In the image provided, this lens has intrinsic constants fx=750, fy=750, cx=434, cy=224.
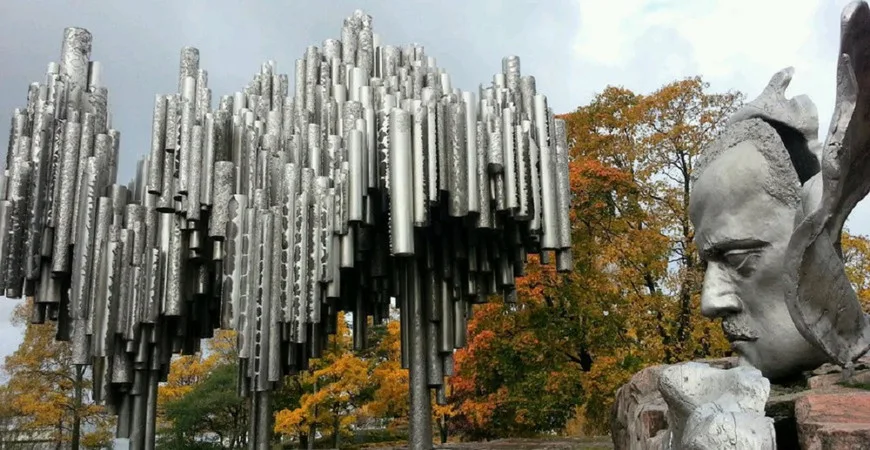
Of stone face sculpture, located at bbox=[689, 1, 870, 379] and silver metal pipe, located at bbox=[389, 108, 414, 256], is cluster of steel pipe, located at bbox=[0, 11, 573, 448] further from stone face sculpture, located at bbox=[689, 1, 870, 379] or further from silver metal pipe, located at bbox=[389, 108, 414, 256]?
stone face sculpture, located at bbox=[689, 1, 870, 379]

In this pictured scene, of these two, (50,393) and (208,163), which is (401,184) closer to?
(208,163)

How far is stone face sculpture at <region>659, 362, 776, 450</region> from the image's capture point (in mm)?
2947

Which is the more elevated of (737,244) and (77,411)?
(737,244)

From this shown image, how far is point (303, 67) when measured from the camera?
1003cm

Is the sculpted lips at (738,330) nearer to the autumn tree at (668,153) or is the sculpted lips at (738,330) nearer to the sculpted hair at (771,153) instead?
the sculpted hair at (771,153)

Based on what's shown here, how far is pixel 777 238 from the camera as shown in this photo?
4887 mm

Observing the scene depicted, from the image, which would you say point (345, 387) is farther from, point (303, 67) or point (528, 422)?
point (303, 67)

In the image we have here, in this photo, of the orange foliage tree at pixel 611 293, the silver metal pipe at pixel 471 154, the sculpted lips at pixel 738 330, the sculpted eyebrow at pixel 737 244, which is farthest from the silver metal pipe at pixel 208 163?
the orange foliage tree at pixel 611 293

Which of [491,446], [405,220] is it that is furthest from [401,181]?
[491,446]

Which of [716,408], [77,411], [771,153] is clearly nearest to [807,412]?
[716,408]

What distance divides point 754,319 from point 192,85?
7.20 meters

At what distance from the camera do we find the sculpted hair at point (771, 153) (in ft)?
16.1

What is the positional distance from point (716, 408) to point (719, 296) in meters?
2.10

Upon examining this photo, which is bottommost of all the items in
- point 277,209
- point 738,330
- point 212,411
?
point 212,411
